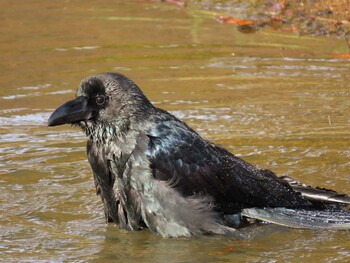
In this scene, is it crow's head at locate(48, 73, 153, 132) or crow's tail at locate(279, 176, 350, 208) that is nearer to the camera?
crow's head at locate(48, 73, 153, 132)

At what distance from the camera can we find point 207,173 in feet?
22.5

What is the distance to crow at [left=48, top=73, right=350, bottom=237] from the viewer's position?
6.65m

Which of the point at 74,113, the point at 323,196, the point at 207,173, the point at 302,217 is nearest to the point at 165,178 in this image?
the point at 207,173

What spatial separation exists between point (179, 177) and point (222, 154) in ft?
1.71

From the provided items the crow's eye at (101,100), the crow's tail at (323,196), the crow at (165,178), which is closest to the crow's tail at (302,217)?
the crow at (165,178)

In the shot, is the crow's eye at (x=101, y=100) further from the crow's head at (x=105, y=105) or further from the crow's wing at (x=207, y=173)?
the crow's wing at (x=207, y=173)

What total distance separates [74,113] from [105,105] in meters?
0.23

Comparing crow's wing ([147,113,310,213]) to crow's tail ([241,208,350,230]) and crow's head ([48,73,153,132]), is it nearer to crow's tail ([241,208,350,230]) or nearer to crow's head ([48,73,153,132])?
crow's tail ([241,208,350,230])

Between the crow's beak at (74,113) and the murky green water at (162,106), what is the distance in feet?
2.60

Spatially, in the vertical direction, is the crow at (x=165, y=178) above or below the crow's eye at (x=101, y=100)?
below

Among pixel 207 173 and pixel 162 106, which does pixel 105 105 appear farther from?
pixel 162 106

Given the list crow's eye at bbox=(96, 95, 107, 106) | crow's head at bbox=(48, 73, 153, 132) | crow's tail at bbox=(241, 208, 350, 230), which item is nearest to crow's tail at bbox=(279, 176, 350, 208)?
crow's tail at bbox=(241, 208, 350, 230)

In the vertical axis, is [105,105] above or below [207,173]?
above

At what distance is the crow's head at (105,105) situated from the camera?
6.84 m
